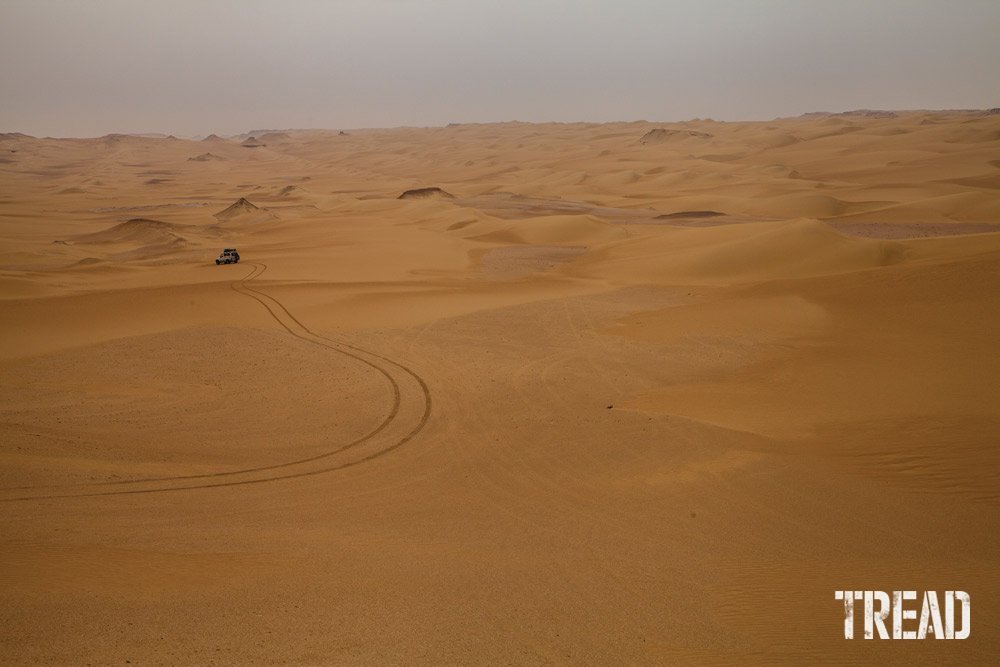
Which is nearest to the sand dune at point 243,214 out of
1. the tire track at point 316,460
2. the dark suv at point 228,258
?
the dark suv at point 228,258

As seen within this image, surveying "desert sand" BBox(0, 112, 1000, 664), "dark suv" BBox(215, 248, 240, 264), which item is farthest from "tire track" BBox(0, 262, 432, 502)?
"dark suv" BBox(215, 248, 240, 264)

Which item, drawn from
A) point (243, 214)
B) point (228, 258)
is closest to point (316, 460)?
point (228, 258)

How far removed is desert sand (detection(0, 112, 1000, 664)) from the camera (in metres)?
4.90

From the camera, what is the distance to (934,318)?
13578 millimetres

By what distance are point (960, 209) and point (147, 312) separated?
115 ft

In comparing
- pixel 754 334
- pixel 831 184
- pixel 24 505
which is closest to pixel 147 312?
pixel 24 505

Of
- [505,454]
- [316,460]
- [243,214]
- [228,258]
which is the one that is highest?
[243,214]

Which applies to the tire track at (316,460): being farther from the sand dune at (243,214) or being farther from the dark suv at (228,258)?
the sand dune at (243,214)

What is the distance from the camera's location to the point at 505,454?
827cm

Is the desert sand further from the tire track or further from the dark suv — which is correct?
the dark suv

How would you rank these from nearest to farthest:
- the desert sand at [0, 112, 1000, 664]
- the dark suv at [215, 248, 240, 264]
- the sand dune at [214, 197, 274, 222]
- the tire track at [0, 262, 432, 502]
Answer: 1. the desert sand at [0, 112, 1000, 664]
2. the tire track at [0, 262, 432, 502]
3. the dark suv at [215, 248, 240, 264]
4. the sand dune at [214, 197, 274, 222]

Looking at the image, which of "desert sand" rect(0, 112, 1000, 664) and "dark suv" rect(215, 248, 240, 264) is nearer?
"desert sand" rect(0, 112, 1000, 664)

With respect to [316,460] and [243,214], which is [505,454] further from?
[243,214]

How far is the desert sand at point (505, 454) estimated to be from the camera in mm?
4902
